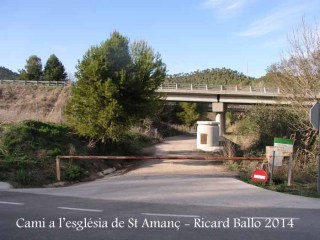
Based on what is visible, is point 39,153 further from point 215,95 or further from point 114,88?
point 215,95

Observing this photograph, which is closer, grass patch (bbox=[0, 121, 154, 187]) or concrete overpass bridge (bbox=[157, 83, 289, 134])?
grass patch (bbox=[0, 121, 154, 187])

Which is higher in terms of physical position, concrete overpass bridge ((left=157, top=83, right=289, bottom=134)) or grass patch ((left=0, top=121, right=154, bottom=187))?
concrete overpass bridge ((left=157, top=83, right=289, bottom=134))

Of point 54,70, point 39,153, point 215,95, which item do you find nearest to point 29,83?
point 54,70

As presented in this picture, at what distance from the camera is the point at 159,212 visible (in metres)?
9.03

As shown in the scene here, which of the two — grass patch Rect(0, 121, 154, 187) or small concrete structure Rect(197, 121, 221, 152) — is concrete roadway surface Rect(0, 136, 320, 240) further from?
small concrete structure Rect(197, 121, 221, 152)

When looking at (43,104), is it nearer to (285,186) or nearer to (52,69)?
(52,69)


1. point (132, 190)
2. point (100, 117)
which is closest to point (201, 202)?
point (132, 190)

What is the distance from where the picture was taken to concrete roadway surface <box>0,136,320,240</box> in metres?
7.23

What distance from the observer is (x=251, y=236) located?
7.04 metres

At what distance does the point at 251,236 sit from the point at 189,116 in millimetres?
60607

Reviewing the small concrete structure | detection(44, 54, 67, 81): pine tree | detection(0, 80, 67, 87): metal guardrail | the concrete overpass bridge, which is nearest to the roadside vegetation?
the small concrete structure

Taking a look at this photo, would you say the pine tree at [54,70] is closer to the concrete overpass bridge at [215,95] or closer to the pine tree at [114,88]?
the concrete overpass bridge at [215,95]

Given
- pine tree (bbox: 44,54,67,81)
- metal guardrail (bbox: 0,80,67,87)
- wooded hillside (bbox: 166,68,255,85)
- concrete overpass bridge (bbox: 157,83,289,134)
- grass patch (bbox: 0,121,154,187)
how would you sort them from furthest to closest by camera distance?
wooded hillside (bbox: 166,68,255,85) < pine tree (bbox: 44,54,67,81) < metal guardrail (bbox: 0,80,67,87) < concrete overpass bridge (bbox: 157,83,289,134) < grass patch (bbox: 0,121,154,187)

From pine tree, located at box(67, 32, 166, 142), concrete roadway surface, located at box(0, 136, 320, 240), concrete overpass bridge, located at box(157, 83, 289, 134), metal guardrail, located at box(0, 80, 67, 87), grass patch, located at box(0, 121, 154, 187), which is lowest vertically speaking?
concrete roadway surface, located at box(0, 136, 320, 240)
